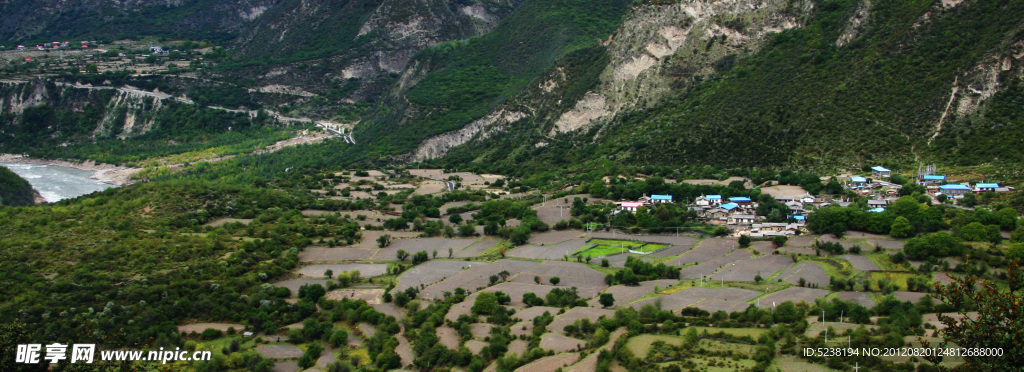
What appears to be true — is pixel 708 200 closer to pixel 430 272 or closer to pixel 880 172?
pixel 880 172

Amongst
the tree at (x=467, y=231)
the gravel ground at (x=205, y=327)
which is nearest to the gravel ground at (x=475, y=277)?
the tree at (x=467, y=231)

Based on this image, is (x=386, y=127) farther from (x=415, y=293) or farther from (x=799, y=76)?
(x=415, y=293)

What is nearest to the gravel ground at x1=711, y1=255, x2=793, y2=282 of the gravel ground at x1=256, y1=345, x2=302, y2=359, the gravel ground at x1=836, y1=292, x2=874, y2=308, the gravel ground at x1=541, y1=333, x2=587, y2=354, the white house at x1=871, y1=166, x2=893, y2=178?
the gravel ground at x1=836, y1=292, x2=874, y2=308

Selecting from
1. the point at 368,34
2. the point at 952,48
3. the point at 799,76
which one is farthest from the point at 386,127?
the point at 952,48

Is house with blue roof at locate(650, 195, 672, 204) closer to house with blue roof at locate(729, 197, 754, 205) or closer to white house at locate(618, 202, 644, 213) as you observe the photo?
white house at locate(618, 202, 644, 213)

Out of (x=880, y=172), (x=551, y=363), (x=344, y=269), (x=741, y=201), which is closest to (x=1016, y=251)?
(x=741, y=201)

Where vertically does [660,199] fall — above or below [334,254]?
above
